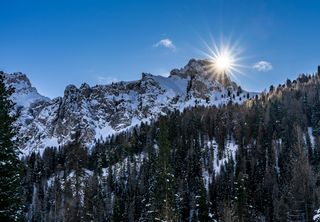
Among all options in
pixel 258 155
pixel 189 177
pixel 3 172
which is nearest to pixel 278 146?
pixel 258 155

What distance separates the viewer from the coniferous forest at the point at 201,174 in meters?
86.9

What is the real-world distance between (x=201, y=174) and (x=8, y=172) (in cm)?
11636

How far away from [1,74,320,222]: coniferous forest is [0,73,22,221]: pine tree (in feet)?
109

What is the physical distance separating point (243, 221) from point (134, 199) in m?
47.0

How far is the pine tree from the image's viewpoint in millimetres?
21016

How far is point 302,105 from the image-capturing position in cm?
19288

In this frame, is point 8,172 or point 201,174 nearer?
point 8,172

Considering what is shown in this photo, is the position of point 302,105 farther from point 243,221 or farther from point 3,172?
point 3,172

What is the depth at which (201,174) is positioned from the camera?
134875 millimetres

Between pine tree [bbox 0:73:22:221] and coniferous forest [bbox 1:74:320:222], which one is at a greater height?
coniferous forest [bbox 1:74:320:222]

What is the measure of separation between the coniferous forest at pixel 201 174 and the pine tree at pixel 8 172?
33367 millimetres

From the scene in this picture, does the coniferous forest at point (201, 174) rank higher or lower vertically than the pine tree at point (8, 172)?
higher

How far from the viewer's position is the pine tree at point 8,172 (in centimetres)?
2102

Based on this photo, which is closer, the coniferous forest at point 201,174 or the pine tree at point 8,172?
the pine tree at point 8,172
